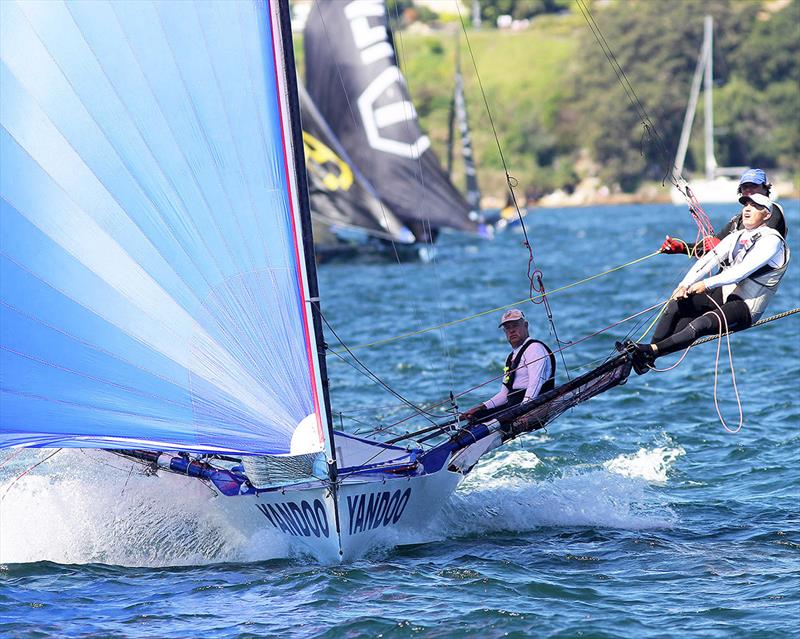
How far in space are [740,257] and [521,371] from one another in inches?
70.9

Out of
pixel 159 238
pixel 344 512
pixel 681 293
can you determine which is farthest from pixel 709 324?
pixel 159 238

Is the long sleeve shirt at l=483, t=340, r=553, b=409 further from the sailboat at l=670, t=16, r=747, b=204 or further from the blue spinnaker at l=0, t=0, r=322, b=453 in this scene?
the sailboat at l=670, t=16, r=747, b=204

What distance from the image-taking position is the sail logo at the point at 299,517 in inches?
326

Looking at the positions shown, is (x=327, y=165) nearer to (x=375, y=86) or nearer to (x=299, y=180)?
(x=375, y=86)

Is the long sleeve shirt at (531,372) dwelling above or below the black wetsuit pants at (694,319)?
below

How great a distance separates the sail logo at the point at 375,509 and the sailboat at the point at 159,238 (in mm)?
174

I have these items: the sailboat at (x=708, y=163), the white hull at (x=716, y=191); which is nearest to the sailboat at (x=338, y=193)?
the sailboat at (x=708, y=163)

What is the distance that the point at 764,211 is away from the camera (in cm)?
907

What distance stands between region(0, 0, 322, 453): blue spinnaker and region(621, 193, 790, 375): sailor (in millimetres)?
2669

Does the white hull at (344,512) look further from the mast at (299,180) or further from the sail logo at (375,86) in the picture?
the sail logo at (375,86)

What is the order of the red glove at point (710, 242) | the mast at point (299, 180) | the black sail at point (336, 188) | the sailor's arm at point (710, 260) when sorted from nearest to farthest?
the mast at point (299, 180) → the sailor's arm at point (710, 260) → the red glove at point (710, 242) → the black sail at point (336, 188)

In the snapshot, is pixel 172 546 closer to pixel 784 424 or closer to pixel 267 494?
pixel 267 494

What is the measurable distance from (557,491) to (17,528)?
4.00 metres

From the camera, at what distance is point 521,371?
9.73 m
